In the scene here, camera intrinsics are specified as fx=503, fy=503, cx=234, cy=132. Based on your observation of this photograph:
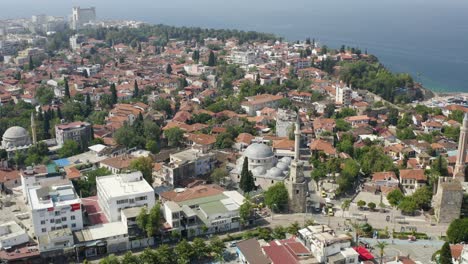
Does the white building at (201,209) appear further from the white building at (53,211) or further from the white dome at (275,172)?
the white building at (53,211)

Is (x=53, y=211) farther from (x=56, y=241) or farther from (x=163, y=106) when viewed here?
(x=163, y=106)

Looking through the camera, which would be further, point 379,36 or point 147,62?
point 379,36

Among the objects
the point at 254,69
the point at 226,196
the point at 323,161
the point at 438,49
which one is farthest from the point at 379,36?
the point at 226,196

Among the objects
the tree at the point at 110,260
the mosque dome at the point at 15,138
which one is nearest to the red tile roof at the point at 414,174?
the tree at the point at 110,260

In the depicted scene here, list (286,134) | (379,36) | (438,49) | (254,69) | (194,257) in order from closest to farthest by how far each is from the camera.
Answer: (194,257) → (286,134) → (254,69) → (438,49) → (379,36)

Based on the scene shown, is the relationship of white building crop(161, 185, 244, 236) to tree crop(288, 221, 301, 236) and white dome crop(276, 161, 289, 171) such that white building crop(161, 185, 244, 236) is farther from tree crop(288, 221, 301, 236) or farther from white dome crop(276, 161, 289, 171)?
white dome crop(276, 161, 289, 171)

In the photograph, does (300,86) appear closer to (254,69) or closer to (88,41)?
(254,69)
